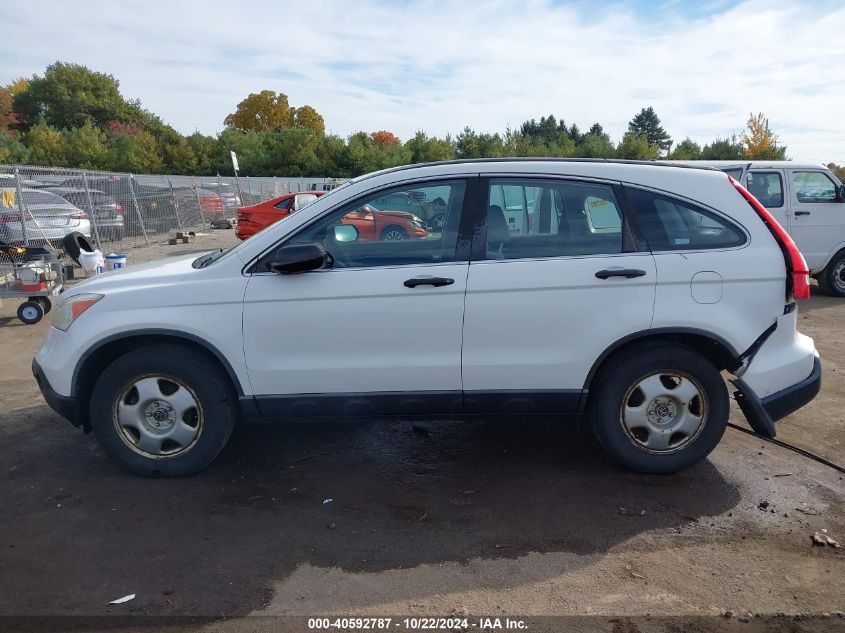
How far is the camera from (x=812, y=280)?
41.1ft

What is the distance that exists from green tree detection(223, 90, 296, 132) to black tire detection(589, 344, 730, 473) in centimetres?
6936

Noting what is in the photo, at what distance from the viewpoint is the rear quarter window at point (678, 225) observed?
12.9 ft

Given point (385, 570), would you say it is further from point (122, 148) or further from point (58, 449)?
point (122, 148)

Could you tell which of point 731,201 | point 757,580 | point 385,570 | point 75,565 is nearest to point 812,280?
point 731,201

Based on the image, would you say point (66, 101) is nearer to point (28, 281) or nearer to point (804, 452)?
point (28, 281)

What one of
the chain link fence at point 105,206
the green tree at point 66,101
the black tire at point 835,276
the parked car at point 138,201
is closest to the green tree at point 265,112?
the green tree at point 66,101

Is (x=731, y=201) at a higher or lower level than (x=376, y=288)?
higher

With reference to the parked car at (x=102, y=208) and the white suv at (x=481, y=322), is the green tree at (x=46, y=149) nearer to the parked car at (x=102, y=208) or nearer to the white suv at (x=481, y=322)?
the parked car at (x=102, y=208)

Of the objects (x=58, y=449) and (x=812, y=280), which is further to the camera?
(x=812, y=280)

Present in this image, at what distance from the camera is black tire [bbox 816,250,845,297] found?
10.6 metres

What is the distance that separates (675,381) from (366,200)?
2.13 metres

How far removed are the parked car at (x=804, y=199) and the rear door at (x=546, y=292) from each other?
7.34 metres

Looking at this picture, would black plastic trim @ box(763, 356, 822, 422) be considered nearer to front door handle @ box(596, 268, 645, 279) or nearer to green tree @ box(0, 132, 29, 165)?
front door handle @ box(596, 268, 645, 279)

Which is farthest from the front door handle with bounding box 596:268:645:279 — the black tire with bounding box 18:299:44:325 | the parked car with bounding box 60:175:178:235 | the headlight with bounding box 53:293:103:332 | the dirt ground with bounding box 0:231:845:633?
the parked car with bounding box 60:175:178:235
